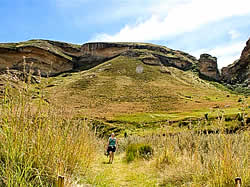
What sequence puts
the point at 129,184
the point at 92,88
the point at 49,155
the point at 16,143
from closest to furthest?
the point at 16,143 → the point at 49,155 → the point at 129,184 → the point at 92,88

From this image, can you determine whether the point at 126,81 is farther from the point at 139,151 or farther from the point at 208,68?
the point at 139,151

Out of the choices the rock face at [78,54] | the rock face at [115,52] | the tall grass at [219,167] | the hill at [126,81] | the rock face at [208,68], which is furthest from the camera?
the rock face at [208,68]

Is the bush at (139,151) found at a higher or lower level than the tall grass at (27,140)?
lower

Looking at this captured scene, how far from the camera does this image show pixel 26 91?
2.93m

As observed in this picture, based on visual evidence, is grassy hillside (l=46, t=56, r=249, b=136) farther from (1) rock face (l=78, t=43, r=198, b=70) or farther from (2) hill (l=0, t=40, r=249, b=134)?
(1) rock face (l=78, t=43, r=198, b=70)

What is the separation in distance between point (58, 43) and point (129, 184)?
113 metres

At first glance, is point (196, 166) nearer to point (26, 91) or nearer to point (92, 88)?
point (26, 91)

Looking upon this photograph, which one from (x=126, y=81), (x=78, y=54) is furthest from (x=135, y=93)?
(x=78, y=54)

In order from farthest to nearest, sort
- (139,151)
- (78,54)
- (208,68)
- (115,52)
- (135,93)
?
(208,68) < (78,54) < (115,52) < (135,93) < (139,151)

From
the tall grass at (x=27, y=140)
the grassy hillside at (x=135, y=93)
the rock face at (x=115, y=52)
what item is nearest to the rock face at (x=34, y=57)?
the rock face at (x=115, y=52)

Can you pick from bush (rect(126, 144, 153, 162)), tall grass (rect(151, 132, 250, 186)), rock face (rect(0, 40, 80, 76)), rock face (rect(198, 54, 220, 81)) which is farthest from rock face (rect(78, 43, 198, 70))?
tall grass (rect(151, 132, 250, 186))

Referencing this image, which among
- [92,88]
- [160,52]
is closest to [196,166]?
[92,88]

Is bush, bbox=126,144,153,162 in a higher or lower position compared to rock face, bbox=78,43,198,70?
lower

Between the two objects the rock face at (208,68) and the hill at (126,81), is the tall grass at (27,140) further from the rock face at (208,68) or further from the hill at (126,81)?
the rock face at (208,68)
